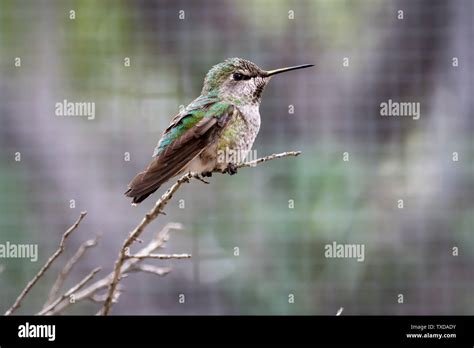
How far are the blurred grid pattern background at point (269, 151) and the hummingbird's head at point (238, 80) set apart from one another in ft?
3.13

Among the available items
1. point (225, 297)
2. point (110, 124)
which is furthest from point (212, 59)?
point (225, 297)

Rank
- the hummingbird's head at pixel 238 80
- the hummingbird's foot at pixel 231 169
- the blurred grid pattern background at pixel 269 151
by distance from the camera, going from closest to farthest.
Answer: the hummingbird's foot at pixel 231 169 → the hummingbird's head at pixel 238 80 → the blurred grid pattern background at pixel 269 151

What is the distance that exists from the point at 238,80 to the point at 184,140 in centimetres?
39

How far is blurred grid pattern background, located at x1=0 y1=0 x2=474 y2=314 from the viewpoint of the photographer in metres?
3.46

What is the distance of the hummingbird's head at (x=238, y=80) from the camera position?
2.51 meters

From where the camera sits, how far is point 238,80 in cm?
254

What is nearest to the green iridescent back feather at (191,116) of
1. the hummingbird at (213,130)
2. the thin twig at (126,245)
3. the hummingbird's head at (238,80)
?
the hummingbird at (213,130)

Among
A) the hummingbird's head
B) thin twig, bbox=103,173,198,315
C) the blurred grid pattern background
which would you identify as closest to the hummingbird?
the hummingbird's head

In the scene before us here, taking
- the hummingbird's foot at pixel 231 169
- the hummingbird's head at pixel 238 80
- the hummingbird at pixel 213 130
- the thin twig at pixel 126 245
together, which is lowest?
the thin twig at pixel 126 245

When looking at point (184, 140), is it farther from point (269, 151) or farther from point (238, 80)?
point (269, 151)

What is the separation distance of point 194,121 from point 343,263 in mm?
1420

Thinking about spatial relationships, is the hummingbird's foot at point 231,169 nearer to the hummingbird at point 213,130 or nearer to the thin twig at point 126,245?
the hummingbird at point 213,130
